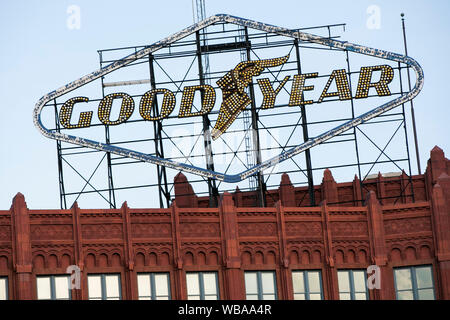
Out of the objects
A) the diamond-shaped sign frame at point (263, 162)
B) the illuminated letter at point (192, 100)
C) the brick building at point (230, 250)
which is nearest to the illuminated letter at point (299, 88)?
the diamond-shaped sign frame at point (263, 162)

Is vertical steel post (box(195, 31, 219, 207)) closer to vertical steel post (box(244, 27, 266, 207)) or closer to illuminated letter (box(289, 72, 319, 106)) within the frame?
vertical steel post (box(244, 27, 266, 207))

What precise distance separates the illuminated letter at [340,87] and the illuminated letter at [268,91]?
8.12 feet

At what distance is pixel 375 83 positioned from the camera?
85875 mm

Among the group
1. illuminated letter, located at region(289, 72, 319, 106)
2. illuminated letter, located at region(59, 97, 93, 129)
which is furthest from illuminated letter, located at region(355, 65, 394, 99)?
illuminated letter, located at region(59, 97, 93, 129)

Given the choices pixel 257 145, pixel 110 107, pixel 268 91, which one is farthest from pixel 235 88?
pixel 110 107

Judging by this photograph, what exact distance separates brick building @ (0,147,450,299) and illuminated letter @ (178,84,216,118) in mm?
7933

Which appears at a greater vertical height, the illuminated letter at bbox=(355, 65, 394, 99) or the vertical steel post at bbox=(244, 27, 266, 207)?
the illuminated letter at bbox=(355, 65, 394, 99)

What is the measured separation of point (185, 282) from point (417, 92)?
18717mm

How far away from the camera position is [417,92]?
279 ft

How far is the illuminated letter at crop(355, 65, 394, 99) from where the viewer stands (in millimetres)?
85688

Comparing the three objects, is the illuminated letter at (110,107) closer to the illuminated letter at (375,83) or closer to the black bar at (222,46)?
the black bar at (222,46)

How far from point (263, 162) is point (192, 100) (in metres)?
6.02
